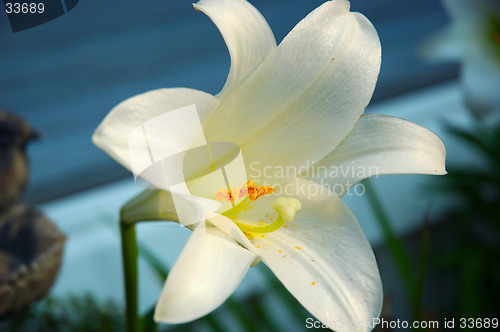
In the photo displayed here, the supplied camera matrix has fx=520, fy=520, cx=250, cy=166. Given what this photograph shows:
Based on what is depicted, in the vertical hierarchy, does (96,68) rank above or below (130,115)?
below

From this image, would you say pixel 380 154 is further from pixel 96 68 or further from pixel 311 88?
pixel 96 68

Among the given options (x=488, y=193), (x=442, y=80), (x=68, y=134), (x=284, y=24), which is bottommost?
(x=488, y=193)

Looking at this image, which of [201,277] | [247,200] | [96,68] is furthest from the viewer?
[96,68]

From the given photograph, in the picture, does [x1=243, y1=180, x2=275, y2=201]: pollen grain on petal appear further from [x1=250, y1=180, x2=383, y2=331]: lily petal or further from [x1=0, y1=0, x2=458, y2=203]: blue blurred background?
[x1=0, y1=0, x2=458, y2=203]: blue blurred background

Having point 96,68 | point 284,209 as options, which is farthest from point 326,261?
point 96,68

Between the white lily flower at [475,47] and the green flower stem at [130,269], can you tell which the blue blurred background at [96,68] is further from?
the green flower stem at [130,269]

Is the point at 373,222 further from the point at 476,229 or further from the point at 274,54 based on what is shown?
the point at 274,54

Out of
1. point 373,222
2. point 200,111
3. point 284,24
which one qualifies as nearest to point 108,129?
point 200,111
